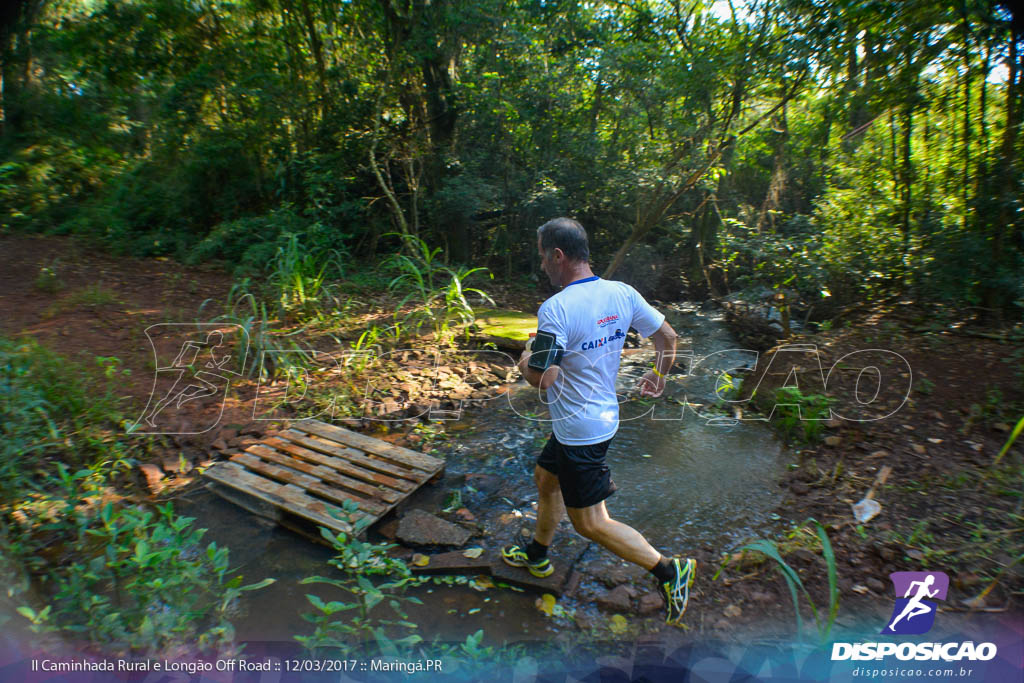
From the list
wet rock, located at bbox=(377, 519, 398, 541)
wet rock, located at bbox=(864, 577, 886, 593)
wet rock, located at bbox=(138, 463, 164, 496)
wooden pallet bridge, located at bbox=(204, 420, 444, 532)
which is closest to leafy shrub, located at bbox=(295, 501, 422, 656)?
wet rock, located at bbox=(377, 519, 398, 541)

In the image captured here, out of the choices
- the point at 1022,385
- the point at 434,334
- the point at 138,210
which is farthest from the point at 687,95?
the point at 138,210

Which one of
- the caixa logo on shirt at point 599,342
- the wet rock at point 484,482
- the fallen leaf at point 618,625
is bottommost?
the fallen leaf at point 618,625

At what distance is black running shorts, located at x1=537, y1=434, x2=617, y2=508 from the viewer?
2.27 metres

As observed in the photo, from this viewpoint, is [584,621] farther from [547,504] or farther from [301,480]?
[301,480]

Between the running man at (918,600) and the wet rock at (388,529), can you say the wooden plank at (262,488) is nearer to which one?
the wet rock at (388,529)

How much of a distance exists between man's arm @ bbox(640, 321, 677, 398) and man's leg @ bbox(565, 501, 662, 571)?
0.62m

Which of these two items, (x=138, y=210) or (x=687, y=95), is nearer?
(x=687, y=95)

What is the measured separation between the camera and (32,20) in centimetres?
912

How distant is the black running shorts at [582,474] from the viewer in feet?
7.43

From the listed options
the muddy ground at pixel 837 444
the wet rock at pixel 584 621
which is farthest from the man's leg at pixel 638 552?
the wet rock at pixel 584 621

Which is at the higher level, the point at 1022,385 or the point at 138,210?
the point at 138,210

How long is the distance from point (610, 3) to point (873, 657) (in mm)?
9213

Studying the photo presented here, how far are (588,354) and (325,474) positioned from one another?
6.53 feet

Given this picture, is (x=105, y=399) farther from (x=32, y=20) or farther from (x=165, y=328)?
(x=32, y=20)
